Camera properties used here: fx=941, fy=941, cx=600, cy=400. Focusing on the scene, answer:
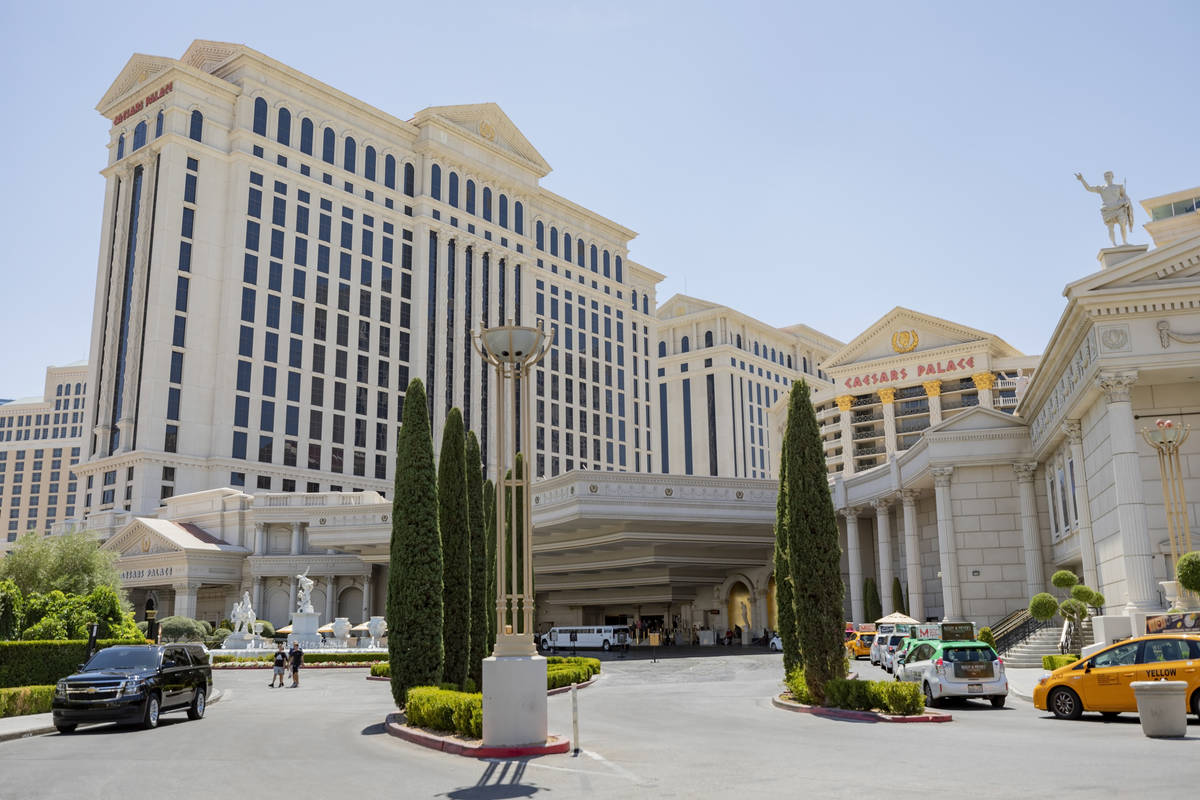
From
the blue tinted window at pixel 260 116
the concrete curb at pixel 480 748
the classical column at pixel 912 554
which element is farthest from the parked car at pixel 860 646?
the blue tinted window at pixel 260 116

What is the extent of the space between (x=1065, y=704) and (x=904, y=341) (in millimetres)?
75093

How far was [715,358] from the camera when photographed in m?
144

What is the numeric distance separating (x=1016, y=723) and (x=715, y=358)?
127662 mm

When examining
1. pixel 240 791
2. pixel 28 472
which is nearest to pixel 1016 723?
pixel 240 791

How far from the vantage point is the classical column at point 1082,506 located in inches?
1268

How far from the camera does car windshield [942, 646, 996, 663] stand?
20938mm

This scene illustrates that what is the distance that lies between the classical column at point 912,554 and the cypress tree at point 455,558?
30.1 meters

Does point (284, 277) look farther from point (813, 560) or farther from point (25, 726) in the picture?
point (813, 560)

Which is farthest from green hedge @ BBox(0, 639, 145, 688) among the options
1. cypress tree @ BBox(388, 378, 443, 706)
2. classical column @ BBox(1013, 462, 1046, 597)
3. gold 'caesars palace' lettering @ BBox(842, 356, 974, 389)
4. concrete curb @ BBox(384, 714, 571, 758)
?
gold 'caesars palace' lettering @ BBox(842, 356, 974, 389)

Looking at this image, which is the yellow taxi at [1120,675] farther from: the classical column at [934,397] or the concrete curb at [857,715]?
the classical column at [934,397]

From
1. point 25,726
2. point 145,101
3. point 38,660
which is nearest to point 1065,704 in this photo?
point 25,726

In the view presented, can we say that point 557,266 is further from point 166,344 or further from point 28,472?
point 28,472

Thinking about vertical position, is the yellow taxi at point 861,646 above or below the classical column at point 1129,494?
below

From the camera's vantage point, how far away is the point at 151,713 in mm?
19703
